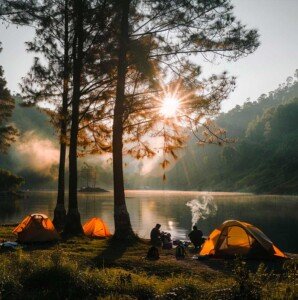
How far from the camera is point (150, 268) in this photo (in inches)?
591

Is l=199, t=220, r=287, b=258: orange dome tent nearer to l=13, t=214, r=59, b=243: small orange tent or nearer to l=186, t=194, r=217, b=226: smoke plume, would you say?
l=13, t=214, r=59, b=243: small orange tent

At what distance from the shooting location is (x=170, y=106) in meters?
22.7

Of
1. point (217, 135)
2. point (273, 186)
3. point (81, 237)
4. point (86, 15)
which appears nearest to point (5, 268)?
point (81, 237)

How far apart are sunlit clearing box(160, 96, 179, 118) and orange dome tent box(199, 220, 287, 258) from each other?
6926mm

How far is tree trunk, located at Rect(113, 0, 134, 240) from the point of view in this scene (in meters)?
21.9

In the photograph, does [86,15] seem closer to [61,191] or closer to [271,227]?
[61,191]

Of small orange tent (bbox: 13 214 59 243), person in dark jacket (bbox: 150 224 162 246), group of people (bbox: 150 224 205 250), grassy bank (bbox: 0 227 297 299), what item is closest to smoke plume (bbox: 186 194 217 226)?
person in dark jacket (bbox: 150 224 162 246)

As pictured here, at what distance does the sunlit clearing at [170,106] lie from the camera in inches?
879

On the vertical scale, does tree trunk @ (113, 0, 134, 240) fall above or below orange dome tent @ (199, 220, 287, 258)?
above

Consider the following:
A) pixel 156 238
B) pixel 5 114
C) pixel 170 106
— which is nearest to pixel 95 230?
pixel 156 238

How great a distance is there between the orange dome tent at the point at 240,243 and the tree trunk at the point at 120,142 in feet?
15.6

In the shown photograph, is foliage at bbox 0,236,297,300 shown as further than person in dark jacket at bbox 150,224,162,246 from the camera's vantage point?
No

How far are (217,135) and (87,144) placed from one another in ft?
30.9

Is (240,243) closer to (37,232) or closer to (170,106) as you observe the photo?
(170,106)
